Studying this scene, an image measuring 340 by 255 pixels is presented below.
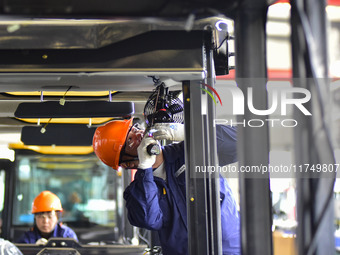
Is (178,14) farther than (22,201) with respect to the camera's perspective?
No

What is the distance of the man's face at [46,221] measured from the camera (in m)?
7.09

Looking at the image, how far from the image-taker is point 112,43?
7.66ft

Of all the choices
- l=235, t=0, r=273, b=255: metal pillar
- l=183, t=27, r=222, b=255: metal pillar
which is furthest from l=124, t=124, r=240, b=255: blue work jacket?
l=235, t=0, r=273, b=255: metal pillar

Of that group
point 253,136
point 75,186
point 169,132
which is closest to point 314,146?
point 253,136

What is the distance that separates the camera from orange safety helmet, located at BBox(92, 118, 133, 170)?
4070 mm

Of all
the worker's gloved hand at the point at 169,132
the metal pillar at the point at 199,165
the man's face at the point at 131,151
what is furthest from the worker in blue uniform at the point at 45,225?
the metal pillar at the point at 199,165

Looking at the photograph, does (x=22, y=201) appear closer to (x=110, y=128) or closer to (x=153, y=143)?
(x=110, y=128)

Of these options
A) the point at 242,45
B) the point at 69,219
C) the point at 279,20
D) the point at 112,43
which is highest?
the point at 279,20

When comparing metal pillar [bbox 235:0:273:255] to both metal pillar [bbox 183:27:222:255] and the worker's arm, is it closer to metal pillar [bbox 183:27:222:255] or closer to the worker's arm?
metal pillar [bbox 183:27:222:255]

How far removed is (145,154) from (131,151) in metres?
0.59

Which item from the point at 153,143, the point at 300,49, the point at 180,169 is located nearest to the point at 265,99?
the point at 300,49

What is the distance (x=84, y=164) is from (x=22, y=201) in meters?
1.02

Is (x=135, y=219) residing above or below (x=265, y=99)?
below

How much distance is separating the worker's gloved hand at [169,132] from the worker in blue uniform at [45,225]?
417cm
